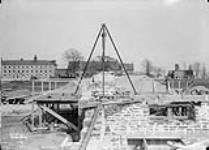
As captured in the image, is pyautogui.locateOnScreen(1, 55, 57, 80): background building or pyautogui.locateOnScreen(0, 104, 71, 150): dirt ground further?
pyautogui.locateOnScreen(1, 55, 57, 80): background building

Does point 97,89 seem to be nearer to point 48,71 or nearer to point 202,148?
point 202,148

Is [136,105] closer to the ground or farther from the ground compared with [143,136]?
farther from the ground

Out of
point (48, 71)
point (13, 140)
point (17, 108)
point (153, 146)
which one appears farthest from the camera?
point (48, 71)

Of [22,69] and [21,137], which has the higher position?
[22,69]

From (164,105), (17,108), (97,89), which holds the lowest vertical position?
(17,108)

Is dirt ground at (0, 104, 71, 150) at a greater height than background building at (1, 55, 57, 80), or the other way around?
background building at (1, 55, 57, 80)

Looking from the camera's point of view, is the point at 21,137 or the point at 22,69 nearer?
the point at 21,137

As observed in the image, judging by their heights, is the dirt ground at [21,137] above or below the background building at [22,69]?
below

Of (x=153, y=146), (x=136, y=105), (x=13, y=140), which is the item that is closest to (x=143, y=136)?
(x=153, y=146)

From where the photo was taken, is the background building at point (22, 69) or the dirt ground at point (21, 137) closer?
the dirt ground at point (21, 137)

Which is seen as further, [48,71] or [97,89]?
[48,71]

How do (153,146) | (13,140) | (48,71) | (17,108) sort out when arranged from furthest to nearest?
1. (48,71)
2. (17,108)
3. (13,140)
4. (153,146)

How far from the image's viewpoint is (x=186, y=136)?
12.6 feet

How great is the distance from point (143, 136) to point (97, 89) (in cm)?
111
